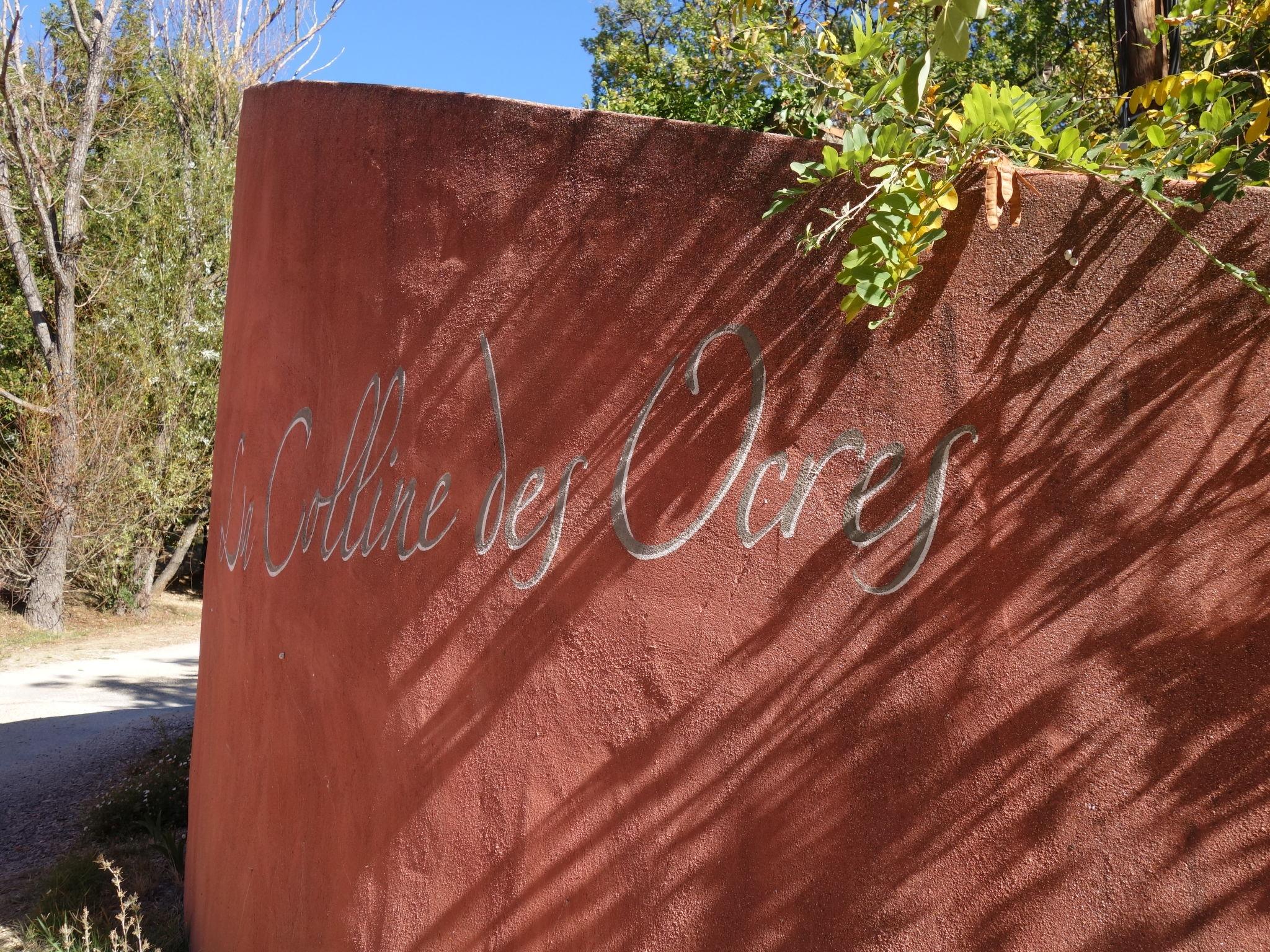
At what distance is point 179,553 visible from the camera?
57.5ft

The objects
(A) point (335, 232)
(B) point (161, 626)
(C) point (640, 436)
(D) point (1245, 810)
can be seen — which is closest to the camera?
(D) point (1245, 810)

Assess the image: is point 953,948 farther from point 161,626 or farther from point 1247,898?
point 161,626

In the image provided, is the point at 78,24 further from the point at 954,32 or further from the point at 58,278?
the point at 954,32

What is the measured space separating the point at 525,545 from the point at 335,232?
1408 mm

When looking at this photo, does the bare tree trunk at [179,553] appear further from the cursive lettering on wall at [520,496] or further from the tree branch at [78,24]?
the cursive lettering on wall at [520,496]

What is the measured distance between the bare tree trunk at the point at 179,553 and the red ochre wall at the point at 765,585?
590 inches

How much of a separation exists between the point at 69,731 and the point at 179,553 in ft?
26.4

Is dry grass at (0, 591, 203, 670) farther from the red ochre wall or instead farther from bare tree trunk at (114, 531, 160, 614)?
the red ochre wall

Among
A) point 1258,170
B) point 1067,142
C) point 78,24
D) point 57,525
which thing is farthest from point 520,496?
point 78,24

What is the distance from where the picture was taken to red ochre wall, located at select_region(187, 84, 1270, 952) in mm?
2609

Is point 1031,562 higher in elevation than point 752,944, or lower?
higher

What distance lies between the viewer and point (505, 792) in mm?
3088

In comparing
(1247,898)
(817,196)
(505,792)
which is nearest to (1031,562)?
(1247,898)

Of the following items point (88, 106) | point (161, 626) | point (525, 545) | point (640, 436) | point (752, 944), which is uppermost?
point (88, 106)
